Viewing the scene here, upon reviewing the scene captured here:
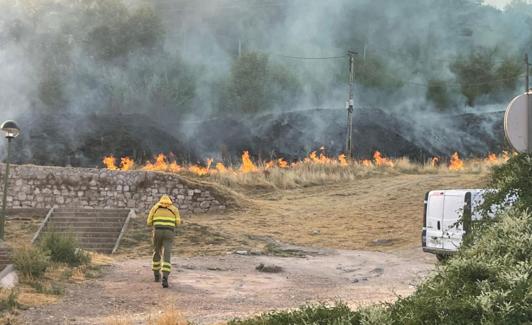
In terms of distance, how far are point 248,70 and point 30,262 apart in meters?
37.4

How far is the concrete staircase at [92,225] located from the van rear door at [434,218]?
801 centimetres

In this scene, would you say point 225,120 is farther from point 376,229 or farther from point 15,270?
point 15,270

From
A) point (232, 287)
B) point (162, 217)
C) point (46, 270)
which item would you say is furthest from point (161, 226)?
point (46, 270)

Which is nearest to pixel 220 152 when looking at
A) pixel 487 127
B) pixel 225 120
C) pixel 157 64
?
pixel 225 120

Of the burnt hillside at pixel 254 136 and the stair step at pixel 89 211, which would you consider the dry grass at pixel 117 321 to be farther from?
the burnt hillside at pixel 254 136

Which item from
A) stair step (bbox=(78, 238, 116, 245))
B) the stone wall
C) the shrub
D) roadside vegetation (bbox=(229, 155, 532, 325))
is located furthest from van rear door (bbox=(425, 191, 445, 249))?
the stone wall

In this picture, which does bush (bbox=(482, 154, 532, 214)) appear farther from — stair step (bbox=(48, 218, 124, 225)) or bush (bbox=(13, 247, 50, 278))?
stair step (bbox=(48, 218, 124, 225))

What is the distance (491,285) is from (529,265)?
387 millimetres

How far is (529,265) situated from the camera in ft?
16.8

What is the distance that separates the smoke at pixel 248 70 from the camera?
41.1 meters

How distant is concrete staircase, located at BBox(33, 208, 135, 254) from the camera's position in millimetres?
16703

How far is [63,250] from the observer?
1238 centimetres

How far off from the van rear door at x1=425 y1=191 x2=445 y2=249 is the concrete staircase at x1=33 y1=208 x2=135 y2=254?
8.01 m

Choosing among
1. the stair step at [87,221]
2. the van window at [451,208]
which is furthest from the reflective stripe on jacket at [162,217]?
the stair step at [87,221]
